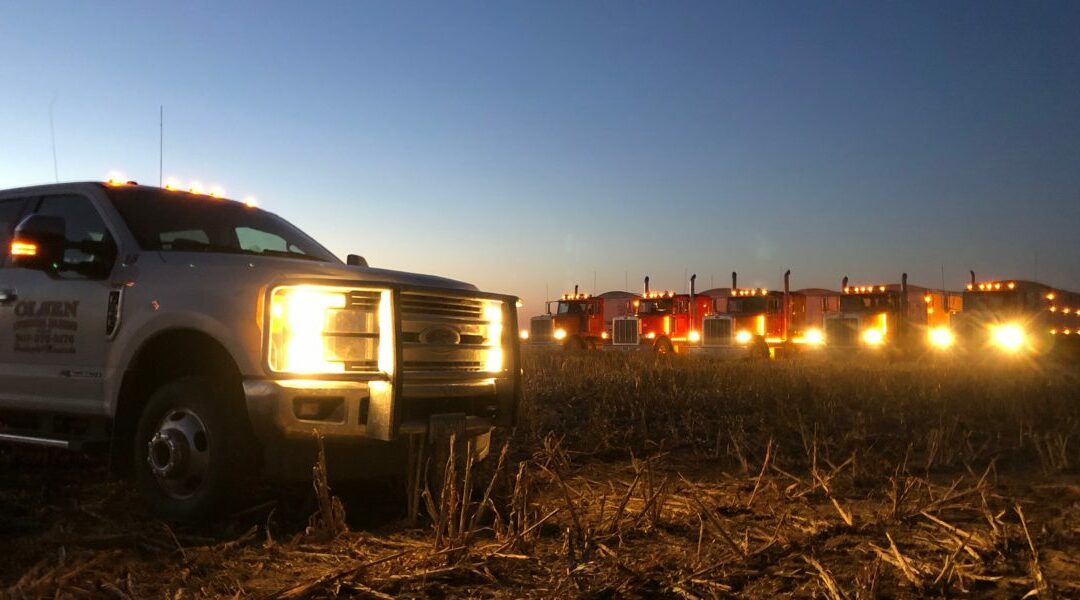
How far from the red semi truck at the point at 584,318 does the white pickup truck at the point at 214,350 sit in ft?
88.0

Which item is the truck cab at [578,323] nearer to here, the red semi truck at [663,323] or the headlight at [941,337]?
the red semi truck at [663,323]

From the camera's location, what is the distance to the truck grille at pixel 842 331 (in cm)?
2594

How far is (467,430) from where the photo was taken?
15.8ft

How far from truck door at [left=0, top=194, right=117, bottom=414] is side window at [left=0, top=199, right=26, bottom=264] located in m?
0.32

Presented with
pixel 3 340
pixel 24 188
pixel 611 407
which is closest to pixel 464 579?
pixel 3 340

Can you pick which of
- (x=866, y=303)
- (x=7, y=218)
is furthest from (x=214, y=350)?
(x=866, y=303)

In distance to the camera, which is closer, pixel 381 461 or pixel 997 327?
pixel 381 461

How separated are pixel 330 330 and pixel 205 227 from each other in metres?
1.92

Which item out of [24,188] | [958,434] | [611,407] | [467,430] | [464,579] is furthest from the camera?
[611,407]

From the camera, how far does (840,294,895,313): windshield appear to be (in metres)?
26.1

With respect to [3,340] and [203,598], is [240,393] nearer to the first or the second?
[203,598]

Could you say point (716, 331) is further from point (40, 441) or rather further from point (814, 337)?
point (40, 441)

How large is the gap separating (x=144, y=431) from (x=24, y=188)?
8.32ft

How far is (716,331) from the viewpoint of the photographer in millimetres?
28781
